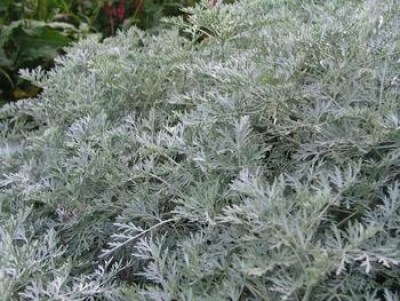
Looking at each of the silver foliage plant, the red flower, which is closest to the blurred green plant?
the red flower

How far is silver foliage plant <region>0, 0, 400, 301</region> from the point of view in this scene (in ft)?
3.19

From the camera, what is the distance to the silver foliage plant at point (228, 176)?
97cm

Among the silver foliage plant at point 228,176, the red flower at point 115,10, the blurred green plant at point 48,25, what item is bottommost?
the blurred green plant at point 48,25

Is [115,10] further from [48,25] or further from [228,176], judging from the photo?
[228,176]

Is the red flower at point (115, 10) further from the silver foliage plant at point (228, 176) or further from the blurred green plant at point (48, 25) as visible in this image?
the silver foliage plant at point (228, 176)

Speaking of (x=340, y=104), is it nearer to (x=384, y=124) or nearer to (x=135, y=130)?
(x=384, y=124)

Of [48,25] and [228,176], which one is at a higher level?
[228,176]

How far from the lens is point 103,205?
50.3 inches

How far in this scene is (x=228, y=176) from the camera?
1.18 m

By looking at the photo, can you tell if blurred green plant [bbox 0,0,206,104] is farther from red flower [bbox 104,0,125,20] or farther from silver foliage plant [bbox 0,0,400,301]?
silver foliage plant [bbox 0,0,400,301]

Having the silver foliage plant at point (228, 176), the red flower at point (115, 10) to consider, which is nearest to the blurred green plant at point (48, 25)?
the red flower at point (115, 10)

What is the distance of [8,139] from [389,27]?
3.68ft

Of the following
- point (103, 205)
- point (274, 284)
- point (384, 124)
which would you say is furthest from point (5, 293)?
point (384, 124)

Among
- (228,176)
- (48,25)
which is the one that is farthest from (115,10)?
(228,176)
